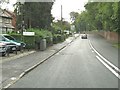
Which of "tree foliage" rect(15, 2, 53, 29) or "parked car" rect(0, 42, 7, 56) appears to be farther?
"tree foliage" rect(15, 2, 53, 29)

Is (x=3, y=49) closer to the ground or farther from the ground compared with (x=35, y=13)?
closer to the ground

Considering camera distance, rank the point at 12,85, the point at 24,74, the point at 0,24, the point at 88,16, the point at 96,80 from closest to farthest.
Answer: the point at 12,85
the point at 96,80
the point at 24,74
the point at 0,24
the point at 88,16

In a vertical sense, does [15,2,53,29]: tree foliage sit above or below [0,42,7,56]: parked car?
above

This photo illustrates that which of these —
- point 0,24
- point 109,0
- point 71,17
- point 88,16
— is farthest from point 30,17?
point 71,17

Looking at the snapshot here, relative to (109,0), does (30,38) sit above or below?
below

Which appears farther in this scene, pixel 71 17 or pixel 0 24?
pixel 71 17

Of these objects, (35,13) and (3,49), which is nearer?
(3,49)

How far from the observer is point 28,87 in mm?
10922

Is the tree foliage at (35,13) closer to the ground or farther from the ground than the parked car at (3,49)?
farther from the ground

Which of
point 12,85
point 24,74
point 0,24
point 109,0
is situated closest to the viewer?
point 12,85

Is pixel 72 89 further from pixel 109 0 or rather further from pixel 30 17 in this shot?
pixel 30 17

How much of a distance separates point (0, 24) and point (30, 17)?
3013 centimetres

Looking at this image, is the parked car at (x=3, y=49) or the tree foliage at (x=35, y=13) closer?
the parked car at (x=3, y=49)

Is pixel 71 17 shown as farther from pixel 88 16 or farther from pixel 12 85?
pixel 12 85
